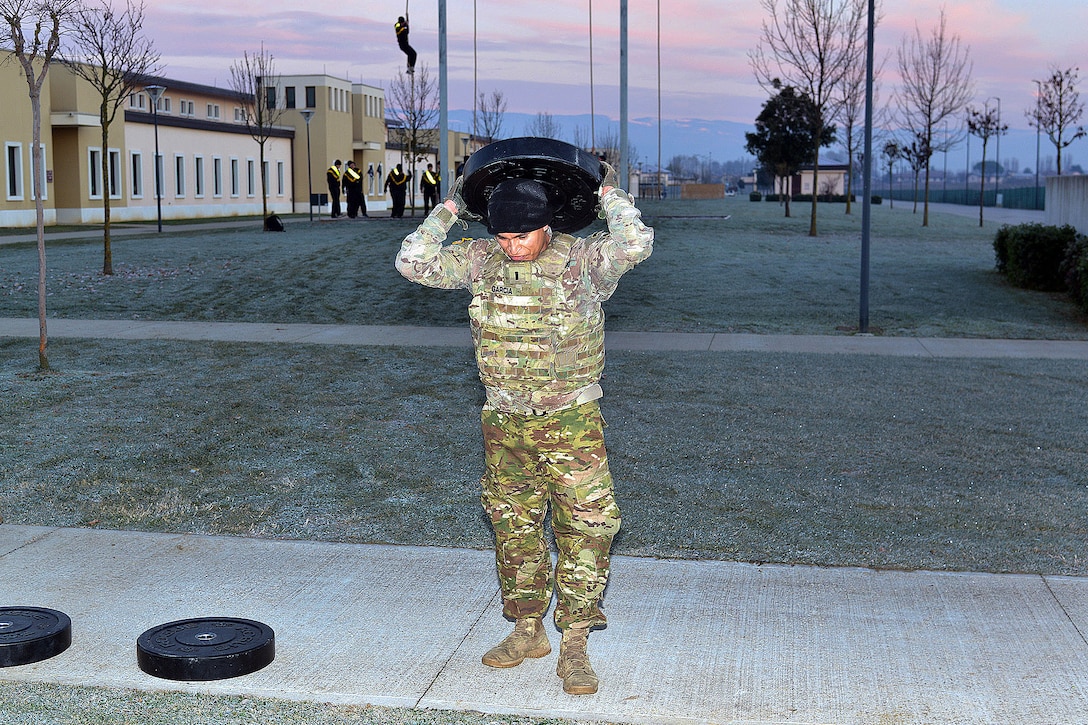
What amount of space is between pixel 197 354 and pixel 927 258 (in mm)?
16823

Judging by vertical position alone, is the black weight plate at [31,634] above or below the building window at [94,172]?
below

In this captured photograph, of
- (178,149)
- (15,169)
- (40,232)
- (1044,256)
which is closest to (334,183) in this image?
(15,169)

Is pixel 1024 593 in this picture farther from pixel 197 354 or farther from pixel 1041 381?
pixel 197 354

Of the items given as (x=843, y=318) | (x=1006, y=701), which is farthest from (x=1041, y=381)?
(x=1006, y=701)

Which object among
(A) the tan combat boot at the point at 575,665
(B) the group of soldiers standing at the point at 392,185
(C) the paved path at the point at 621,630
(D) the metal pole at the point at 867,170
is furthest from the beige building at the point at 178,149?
(A) the tan combat boot at the point at 575,665

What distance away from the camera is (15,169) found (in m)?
36.4

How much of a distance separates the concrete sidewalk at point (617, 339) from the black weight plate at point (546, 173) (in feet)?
27.2

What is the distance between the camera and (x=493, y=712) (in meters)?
3.99

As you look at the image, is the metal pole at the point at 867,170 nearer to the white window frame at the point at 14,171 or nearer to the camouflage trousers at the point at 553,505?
the camouflage trousers at the point at 553,505

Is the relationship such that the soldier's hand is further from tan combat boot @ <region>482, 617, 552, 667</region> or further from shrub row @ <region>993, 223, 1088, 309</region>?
shrub row @ <region>993, 223, 1088, 309</region>

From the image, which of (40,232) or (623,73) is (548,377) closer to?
(40,232)

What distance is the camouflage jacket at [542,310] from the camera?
412 cm

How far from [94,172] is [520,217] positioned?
39.9m

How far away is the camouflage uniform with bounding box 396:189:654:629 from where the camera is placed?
4133 mm
